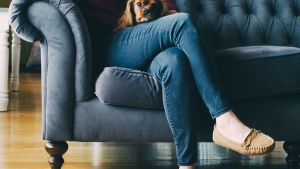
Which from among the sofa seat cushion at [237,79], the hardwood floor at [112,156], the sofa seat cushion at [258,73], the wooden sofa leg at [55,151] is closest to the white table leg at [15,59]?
the hardwood floor at [112,156]

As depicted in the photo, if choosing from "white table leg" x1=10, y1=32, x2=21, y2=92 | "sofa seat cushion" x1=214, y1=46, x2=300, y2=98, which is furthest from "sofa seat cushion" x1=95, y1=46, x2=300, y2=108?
"white table leg" x1=10, y1=32, x2=21, y2=92

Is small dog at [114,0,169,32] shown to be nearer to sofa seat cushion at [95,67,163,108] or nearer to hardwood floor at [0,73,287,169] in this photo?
sofa seat cushion at [95,67,163,108]

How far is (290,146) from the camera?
174cm

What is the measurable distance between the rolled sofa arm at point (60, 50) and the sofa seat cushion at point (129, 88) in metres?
0.08

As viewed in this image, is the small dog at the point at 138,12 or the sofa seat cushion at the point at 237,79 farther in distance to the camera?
the small dog at the point at 138,12

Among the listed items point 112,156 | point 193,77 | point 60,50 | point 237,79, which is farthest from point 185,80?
point 112,156

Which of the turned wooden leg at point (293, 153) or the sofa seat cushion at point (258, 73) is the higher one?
the sofa seat cushion at point (258, 73)

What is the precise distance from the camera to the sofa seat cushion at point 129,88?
158 cm

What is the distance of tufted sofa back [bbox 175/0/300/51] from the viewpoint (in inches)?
85.3

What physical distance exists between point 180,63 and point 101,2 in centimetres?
46

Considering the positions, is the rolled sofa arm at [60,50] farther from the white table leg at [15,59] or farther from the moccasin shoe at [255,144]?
the white table leg at [15,59]

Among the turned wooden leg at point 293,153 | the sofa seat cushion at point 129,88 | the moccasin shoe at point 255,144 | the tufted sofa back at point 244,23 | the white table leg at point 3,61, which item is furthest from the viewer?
the white table leg at point 3,61

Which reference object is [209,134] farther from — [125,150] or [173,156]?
[125,150]

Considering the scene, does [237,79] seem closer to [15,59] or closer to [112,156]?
[112,156]
